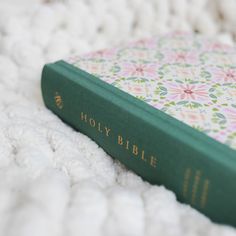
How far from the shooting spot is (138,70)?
531 mm

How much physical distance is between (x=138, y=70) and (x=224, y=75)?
106 mm

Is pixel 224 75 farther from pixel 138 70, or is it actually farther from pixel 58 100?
pixel 58 100

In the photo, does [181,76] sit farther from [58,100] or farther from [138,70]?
[58,100]

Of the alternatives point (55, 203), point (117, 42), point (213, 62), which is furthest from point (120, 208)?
point (117, 42)

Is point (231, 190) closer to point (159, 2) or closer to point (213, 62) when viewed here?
point (213, 62)

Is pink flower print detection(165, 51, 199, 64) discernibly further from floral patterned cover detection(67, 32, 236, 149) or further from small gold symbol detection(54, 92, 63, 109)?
small gold symbol detection(54, 92, 63, 109)

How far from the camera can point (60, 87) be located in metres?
0.52

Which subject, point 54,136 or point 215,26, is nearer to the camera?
point 54,136

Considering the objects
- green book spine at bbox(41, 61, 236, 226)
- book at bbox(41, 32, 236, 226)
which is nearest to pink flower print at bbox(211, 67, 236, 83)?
book at bbox(41, 32, 236, 226)

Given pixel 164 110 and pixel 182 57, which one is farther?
pixel 182 57

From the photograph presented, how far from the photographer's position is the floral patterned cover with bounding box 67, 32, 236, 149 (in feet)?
1.43

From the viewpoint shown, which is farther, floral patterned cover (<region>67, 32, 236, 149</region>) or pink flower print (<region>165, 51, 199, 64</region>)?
pink flower print (<region>165, 51, 199, 64</region>)

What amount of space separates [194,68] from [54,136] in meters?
0.20

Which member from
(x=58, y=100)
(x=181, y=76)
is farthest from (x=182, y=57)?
(x=58, y=100)
